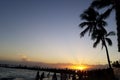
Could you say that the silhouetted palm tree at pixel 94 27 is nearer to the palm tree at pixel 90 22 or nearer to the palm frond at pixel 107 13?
the palm tree at pixel 90 22

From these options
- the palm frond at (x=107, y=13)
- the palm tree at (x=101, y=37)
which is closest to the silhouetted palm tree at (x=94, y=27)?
the palm tree at (x=101, y=37)

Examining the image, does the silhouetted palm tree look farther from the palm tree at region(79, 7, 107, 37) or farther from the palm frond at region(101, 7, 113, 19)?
Result: the palm frond at region(101, 7, 113, 19)

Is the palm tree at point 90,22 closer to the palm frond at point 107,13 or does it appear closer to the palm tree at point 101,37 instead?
the palm tree at point 101,37

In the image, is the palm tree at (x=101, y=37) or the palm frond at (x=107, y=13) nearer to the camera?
the palm frond at (x=107, y=13)

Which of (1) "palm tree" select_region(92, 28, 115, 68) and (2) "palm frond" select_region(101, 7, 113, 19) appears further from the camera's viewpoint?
(1) "palm tree" select_region(92, 28, 115, 68)

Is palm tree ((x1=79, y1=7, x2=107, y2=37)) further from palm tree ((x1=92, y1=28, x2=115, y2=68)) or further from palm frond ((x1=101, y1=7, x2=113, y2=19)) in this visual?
palm frond ((x1=101, y1=7, x2=113, y2=19))

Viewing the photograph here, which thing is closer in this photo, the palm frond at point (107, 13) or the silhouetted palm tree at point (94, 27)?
the palm frond at point (107, 13)

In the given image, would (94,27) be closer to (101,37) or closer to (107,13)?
(101,37)

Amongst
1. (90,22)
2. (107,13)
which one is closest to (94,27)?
(90,22)

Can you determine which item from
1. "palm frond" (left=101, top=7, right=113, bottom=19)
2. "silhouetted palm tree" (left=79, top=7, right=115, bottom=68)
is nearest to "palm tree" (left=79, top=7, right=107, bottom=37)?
"silhouetted palm tree" (left=79, top=7, right=115, bottom=68)

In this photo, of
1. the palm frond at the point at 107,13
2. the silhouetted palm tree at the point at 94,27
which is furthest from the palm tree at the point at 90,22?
the palm frond at the point at 107,13

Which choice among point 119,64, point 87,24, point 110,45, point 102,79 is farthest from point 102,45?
point 102,79

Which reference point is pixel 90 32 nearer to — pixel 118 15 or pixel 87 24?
pixel 87 24

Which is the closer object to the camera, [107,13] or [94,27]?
[107,13]
